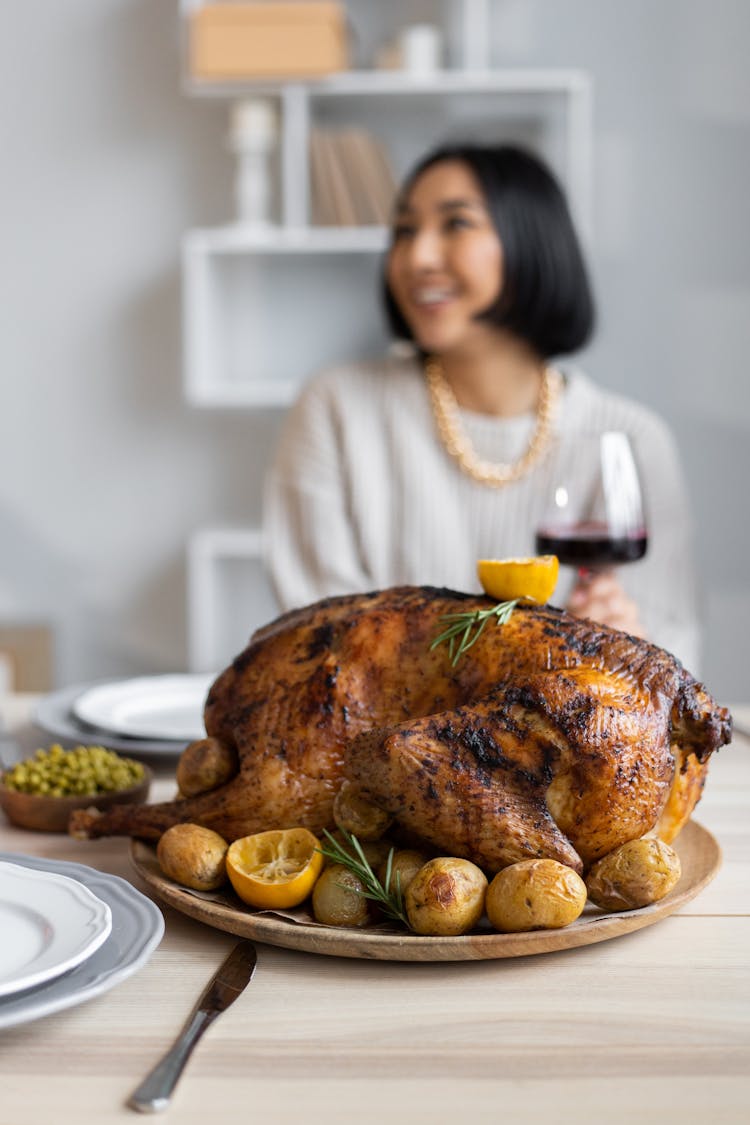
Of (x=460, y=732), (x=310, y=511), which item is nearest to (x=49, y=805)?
(x=460, y=732)

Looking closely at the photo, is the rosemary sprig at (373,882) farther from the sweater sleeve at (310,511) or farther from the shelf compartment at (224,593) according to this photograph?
the shelf compartment at (224,593)

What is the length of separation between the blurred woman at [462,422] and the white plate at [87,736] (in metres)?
0.95

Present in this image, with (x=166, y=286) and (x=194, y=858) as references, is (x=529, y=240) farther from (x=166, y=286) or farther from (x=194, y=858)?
(x=194, y=858)

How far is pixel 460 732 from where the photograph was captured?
0.79m

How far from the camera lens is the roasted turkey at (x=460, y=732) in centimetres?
77

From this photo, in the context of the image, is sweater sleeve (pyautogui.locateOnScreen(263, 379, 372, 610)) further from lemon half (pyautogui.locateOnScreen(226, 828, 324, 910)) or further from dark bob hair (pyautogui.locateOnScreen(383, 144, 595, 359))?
lemon half (pyautogui.locateOnScreen(226, 828, 324, 910))

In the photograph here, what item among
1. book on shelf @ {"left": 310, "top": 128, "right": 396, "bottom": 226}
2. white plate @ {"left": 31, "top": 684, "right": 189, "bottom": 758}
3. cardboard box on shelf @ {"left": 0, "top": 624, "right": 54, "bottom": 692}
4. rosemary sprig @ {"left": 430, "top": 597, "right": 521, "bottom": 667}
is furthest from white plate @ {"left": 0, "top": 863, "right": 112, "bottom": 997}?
cardboard box on shelf @ {"left": 0, "top": 624, "right": 54, "bottom": 692}

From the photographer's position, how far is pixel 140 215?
3068 mm

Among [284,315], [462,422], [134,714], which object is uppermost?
[284,315]

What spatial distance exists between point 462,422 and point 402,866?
1.58 meters

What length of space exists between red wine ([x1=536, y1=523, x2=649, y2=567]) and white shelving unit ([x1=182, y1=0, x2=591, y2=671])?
166 cm

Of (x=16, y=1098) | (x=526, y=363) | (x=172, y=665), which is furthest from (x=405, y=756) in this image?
(x=172, y=665)

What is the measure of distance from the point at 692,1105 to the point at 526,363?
6.12 ft

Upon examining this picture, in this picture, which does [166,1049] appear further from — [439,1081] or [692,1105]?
[692,1105]
